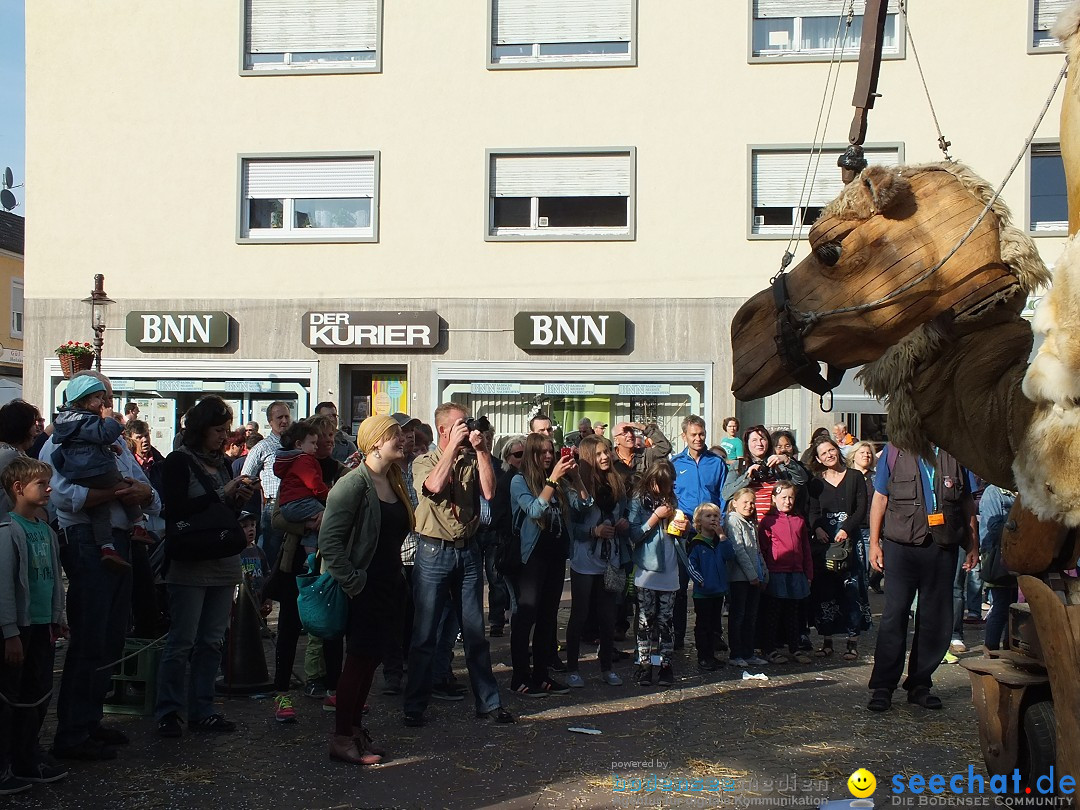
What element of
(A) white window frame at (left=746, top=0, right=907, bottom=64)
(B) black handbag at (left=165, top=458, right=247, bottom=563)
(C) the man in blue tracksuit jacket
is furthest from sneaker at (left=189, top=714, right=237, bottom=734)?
(A) white window frame at (left=746, top=0, right=907, bottom=64)

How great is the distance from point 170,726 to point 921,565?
195 inches

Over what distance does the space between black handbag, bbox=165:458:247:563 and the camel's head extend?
423cm

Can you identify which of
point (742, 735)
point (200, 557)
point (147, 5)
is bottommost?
point (742, 735)

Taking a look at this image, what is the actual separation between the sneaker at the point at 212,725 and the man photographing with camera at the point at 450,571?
1.13 m

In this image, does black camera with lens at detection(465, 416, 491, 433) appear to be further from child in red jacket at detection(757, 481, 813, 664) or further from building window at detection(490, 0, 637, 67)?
building window at detection(490, 0, 637, 67)

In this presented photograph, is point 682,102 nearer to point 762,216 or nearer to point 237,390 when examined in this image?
point 762,216

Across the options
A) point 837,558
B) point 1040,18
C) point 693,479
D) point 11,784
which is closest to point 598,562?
point 693,479

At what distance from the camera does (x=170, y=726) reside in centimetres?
654

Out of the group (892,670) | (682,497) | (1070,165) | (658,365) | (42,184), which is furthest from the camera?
(42,184)

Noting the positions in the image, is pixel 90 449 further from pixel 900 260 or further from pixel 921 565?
pixel 921 565

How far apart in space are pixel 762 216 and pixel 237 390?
9176 millimetres

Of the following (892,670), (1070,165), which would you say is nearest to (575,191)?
(892,670)

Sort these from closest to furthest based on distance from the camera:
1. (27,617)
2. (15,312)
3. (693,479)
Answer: (27,617) → (693,479) → (15,312)

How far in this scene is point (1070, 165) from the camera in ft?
10.1
